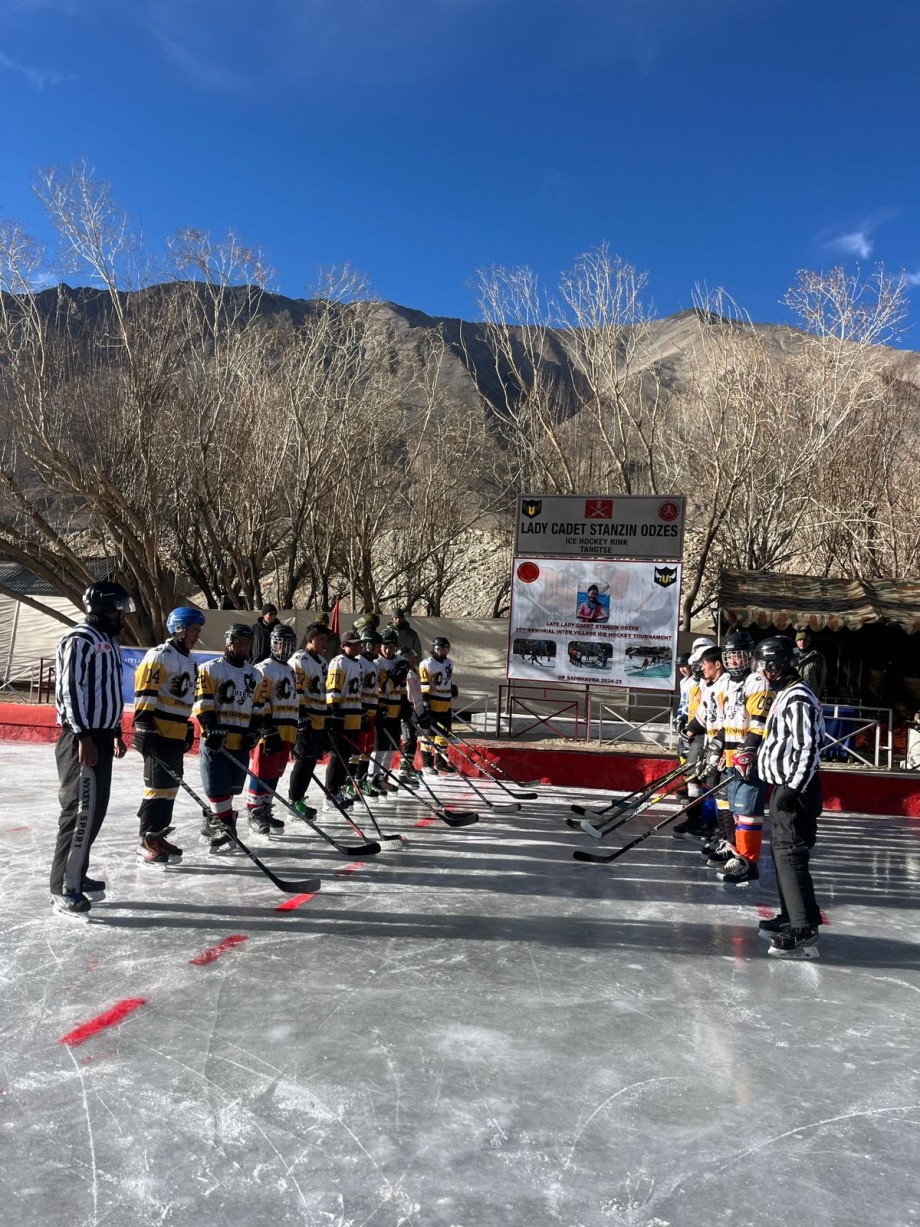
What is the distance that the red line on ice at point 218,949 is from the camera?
4.26 m

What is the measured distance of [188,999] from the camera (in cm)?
377

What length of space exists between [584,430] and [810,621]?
11.5 m

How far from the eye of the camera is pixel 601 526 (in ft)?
41.3

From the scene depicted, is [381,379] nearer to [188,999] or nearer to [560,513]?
[560,513]

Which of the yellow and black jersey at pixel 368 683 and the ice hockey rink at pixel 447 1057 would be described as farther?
the yellow and black jersey at pixel 368 683

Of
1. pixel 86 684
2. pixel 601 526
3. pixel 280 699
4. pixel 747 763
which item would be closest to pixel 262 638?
pixel 601 526

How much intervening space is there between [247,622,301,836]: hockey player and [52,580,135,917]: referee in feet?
6.98

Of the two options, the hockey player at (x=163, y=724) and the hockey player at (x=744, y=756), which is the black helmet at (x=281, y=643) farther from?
the hockey player at (x=744, y=756)

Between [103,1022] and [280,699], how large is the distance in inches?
154

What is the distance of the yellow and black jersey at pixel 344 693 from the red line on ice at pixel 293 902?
3206 mm

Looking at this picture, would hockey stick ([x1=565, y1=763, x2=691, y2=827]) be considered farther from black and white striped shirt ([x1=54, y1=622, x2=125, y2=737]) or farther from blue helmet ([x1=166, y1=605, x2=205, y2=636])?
black and white striped shirt ([x1=54, y1=622, x2=125, y2=737])

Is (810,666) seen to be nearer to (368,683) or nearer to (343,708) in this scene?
(368,683)

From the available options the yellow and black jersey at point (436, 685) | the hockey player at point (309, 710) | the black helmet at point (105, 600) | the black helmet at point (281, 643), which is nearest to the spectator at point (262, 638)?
the yellow and black jersey at point (436, 685)

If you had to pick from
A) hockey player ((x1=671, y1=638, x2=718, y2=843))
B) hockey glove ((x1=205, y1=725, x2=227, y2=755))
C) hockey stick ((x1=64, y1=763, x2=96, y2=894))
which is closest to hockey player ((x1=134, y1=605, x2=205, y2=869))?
hockey glove ((x1=205, y1=725, x2=227, y2=755))
